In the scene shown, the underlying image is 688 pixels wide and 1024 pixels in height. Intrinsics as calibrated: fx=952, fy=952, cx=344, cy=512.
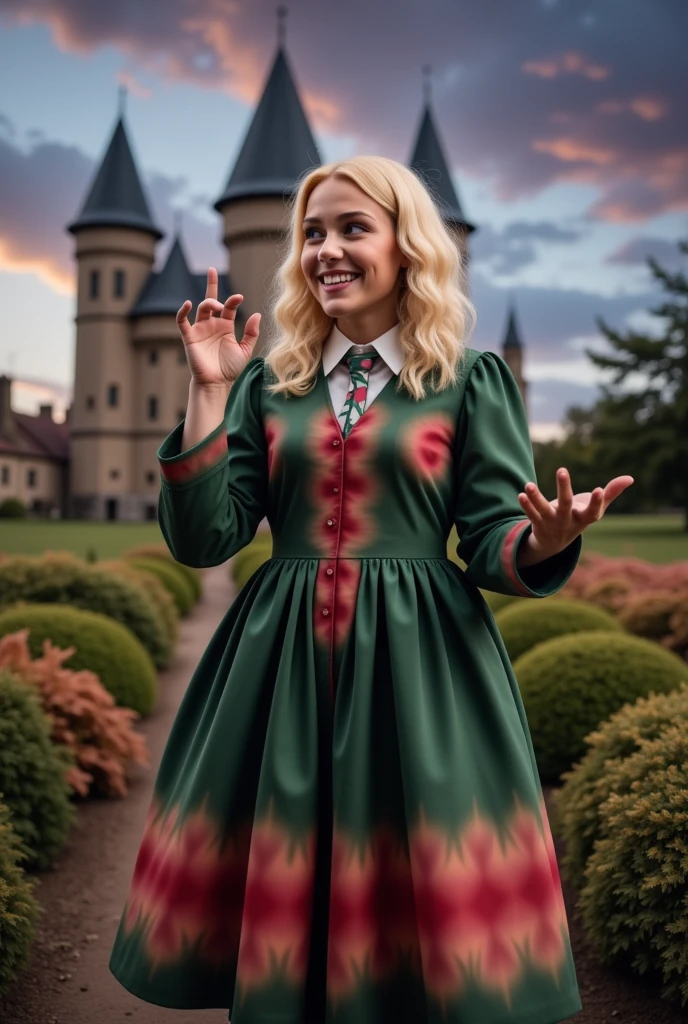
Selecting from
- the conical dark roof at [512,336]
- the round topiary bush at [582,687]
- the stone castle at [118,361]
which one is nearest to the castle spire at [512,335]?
the conical dark roof at [512,336]

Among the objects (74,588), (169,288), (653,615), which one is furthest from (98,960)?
(169,288)

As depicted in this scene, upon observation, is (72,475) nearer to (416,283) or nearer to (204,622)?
(204,622)

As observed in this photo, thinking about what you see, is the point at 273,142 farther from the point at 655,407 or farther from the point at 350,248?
the point at 350,248

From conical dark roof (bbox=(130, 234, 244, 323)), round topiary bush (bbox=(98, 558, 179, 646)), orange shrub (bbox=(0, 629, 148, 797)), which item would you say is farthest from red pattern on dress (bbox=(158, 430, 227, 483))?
conical dark roof (bbox=(130, 234, 244, 323))

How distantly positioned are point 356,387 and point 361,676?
0.81 metres

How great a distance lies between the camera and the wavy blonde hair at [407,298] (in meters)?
2.57

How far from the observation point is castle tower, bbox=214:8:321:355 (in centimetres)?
4394

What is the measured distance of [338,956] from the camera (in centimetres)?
217

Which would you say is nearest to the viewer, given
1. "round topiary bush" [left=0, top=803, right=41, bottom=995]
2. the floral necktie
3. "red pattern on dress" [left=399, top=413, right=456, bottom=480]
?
"red pattern on dress" [left=399, top=413, right=456, bottom=480]

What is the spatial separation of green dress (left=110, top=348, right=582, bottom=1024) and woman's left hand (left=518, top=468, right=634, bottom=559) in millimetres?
100

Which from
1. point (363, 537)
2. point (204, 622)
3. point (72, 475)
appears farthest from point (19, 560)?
point (72, 475)

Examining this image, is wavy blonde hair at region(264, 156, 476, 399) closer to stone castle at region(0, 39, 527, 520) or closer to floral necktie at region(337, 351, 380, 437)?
floral necktie at region(337, 351, 380, 437)

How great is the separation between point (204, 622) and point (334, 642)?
12.8 metres

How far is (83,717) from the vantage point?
19.4 feet
